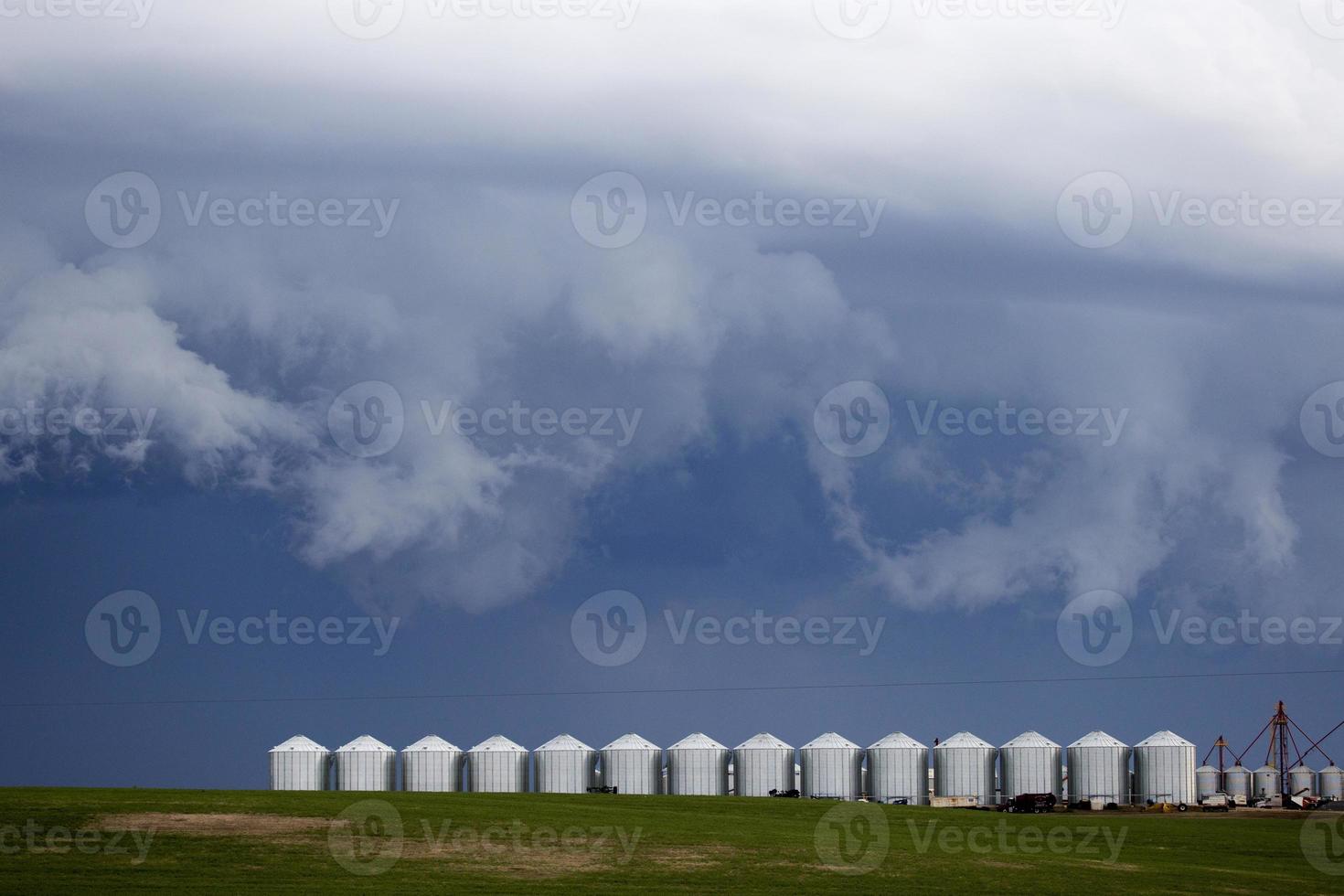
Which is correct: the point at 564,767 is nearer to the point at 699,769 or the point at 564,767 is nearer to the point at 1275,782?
the point at 699,769

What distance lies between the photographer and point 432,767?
11362cm

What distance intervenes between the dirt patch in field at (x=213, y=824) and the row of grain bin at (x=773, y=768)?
4980cm

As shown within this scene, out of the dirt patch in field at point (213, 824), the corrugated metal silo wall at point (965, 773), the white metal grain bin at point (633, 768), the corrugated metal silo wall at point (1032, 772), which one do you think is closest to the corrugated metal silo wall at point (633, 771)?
the white metal grain bin at point (633, 768)

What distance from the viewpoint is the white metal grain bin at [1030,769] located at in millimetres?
112625

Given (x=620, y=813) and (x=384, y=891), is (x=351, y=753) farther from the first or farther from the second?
(x=384, y=891)

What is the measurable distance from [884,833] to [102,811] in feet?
116

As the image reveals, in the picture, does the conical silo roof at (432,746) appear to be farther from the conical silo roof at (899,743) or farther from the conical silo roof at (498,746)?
the conical silo roof at (899,743)

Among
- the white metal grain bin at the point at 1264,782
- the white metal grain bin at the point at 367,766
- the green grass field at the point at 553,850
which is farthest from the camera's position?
the white metal grain bin at the point at 1264,782

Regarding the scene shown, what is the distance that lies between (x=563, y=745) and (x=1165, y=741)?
153ft

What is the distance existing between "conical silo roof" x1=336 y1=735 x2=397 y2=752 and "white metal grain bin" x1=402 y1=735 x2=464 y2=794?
164cm

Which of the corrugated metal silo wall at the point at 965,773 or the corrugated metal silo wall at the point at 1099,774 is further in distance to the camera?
the corrugated metal silo wall at the point at 965,773

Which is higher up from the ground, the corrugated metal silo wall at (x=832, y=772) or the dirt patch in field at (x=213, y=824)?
the dirt patch in field at (x=213, y=824)

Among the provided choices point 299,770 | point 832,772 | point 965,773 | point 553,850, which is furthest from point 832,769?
point 553,850

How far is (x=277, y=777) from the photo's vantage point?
370ft
